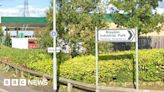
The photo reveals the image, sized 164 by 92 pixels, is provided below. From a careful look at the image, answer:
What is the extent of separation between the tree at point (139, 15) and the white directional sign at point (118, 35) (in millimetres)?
13355

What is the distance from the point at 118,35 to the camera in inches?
589

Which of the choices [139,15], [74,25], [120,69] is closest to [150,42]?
[139,15]

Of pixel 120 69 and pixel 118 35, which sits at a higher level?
pixel 118 35

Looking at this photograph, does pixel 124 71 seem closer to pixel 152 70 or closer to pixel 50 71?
pixel 152 70

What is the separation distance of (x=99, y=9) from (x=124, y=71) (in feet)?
16.4

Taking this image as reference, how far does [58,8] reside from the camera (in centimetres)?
2181

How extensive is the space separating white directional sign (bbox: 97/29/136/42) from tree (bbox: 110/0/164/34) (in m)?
13.4

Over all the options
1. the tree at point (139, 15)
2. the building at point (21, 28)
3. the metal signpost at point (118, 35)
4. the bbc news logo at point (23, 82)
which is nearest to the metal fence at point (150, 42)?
the tree at point (139, 15)

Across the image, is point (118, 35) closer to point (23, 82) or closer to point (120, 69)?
point (120, 69)

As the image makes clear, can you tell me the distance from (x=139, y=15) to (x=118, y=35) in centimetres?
1417

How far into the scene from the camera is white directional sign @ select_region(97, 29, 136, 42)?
14.9m

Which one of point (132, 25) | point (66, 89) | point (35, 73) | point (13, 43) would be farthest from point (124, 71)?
point (13, 43)

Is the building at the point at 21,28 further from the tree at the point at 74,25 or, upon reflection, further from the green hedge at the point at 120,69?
the green hedge at the point at 120,69

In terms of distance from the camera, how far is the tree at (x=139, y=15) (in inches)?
1123
